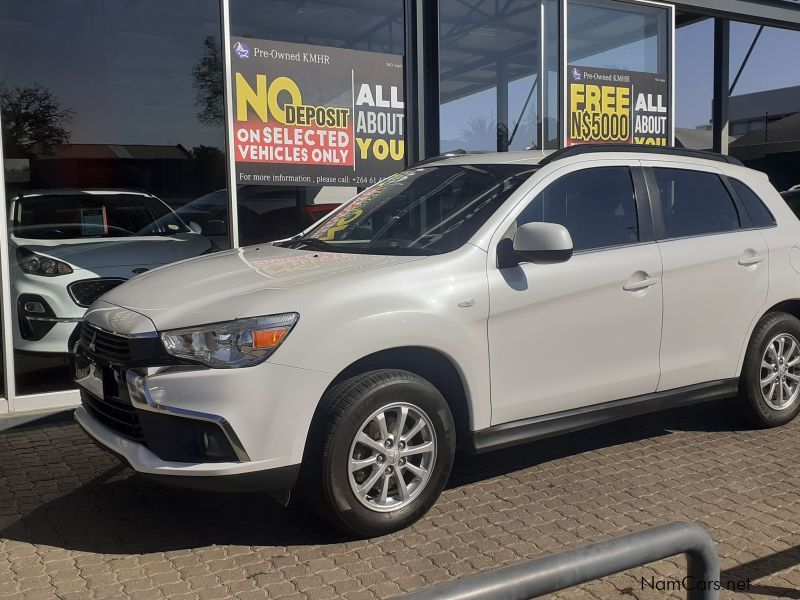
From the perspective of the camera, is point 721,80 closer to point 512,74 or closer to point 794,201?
point 794,201

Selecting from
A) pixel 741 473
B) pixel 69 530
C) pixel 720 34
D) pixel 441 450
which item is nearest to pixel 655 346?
pixel 741 473

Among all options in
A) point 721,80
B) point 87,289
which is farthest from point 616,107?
point 87,289

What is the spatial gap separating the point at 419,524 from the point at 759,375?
264 cm

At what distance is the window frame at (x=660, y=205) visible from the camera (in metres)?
4.85

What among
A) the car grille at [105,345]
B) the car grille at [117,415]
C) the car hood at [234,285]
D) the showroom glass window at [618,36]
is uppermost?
the showroom glass window at [618,36]

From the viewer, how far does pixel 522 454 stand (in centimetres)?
507

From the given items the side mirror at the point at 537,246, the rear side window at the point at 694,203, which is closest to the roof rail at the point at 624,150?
the rear side window at the point at 694,203

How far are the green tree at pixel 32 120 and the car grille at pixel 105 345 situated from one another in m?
2.97

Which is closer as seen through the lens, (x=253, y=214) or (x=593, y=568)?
(x=593, y=568)

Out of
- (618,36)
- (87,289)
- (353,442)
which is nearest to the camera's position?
(353,442)

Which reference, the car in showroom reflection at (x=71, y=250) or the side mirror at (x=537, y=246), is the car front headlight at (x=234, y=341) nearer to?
the side mirror at (x=537, y=246)

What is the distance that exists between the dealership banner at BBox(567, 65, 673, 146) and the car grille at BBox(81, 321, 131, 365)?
652 centimetres

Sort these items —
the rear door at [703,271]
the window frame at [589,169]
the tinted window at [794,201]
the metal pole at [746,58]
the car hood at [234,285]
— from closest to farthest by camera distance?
the car hood at [234,285] → the window frame at [589,169] → the rear door at [703,271] → the metal pole at [746,58] → the tinted window at [794,201]

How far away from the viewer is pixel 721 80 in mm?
11484
